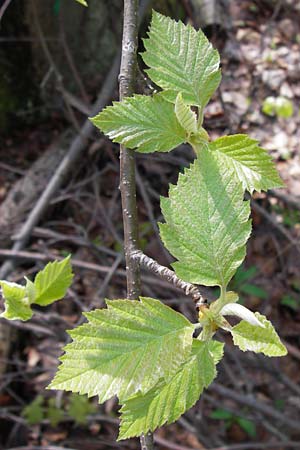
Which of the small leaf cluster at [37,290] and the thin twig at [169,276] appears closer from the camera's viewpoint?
the thin twig at [169,276]

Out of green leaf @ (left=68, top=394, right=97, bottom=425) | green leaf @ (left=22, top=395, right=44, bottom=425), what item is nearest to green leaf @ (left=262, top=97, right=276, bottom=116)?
green leaf @ (left=68, top=394, right=97, bottom=425)

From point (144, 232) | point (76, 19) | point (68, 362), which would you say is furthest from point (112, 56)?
point (68, 362)

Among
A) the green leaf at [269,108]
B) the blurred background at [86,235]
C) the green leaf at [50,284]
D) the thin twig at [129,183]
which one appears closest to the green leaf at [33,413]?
the blurred background at [86,235]

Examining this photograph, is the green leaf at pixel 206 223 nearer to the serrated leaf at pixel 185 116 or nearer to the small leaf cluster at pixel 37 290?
the serrated leaf at pixel 185 116

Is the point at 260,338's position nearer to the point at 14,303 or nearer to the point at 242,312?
the point at 242,312

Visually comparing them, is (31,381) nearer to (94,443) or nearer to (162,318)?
(94,443)

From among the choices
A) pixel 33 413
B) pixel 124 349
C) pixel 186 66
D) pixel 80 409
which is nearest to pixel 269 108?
pixel 80 409

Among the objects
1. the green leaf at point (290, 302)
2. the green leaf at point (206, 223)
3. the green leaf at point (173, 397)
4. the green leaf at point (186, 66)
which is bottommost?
the green leaf at point (290, 302)
